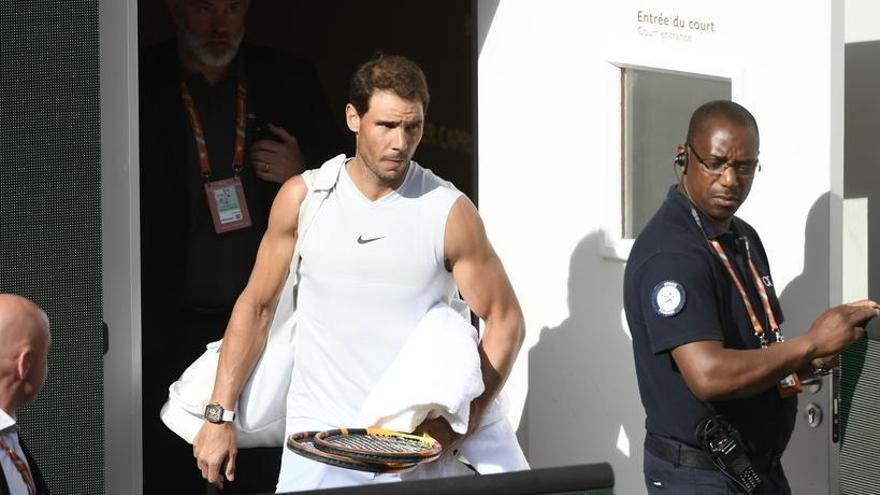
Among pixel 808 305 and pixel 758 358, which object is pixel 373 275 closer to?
pixel 758 358

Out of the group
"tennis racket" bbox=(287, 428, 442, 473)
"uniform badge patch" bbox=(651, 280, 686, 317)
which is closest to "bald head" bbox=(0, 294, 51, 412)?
"tennis racket" bbox=(287, 428, 442, 473)

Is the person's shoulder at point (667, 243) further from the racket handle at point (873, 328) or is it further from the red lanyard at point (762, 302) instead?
the racket handle at point (873, 328)

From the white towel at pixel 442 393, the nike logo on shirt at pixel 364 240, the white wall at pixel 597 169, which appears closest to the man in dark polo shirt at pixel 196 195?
the white wall at pixel 597 169

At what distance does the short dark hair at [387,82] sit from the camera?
417cm

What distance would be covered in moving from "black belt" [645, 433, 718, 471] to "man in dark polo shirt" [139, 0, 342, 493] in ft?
6.98

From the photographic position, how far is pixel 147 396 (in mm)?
5961

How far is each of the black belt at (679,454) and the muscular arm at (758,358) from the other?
0.16 m

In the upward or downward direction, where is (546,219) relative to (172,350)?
upward

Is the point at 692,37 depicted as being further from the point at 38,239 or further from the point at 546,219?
the point at 38,239

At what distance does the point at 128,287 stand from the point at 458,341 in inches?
38.2

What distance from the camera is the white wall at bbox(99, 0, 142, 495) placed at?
4309 millimetres

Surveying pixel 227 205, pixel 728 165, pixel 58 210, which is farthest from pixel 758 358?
pixel 227 205

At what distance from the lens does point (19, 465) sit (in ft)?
9.61

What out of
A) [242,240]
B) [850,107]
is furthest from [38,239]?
[850,107]
